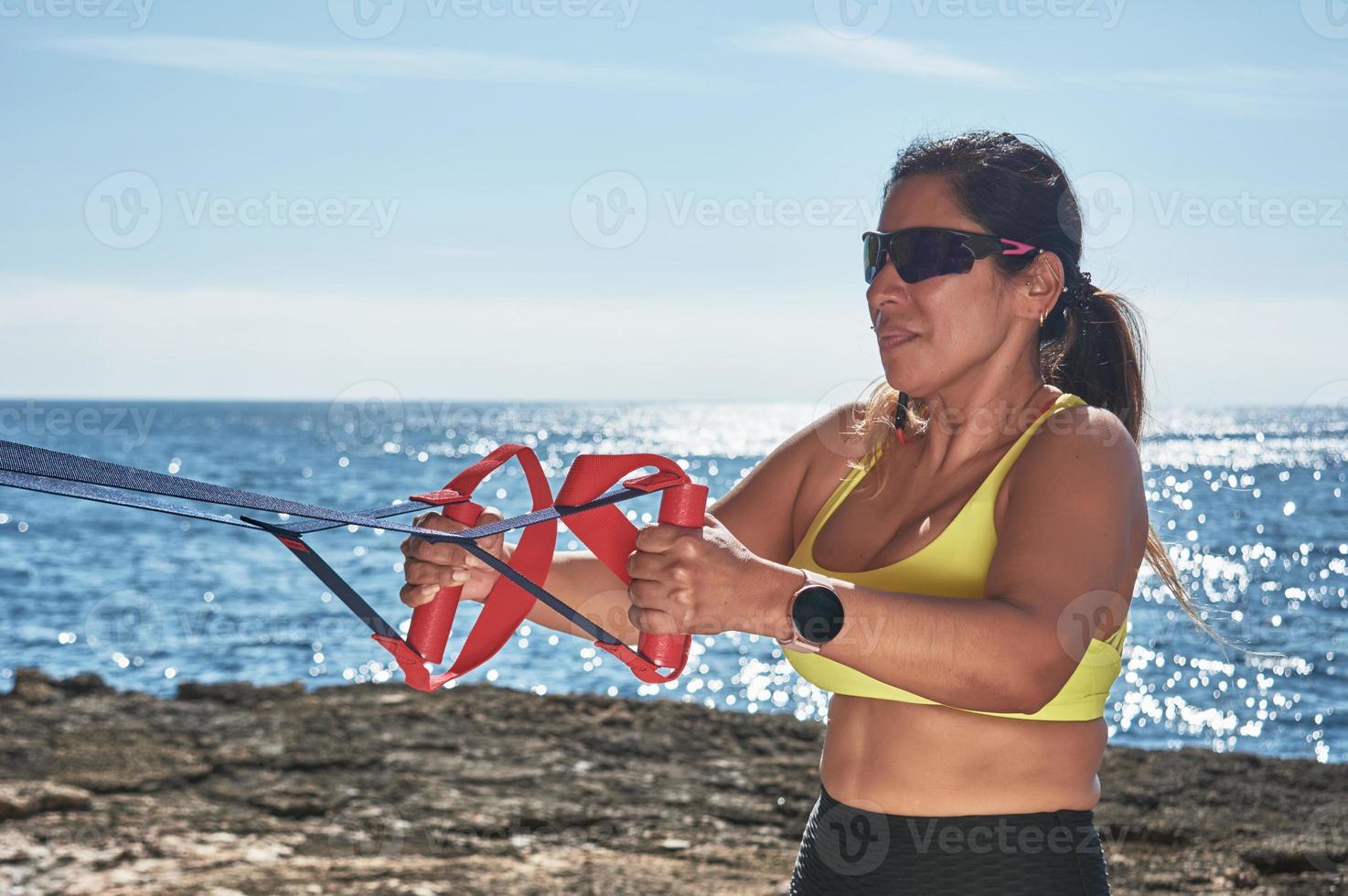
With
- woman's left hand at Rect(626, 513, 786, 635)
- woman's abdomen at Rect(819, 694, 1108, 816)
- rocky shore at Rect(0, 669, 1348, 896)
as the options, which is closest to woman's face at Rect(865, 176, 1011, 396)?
woman's abdomen at Rect(819, 694, 1108, 816)

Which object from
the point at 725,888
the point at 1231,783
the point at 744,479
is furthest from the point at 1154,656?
the point at 744,479

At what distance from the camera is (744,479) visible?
2527 mm

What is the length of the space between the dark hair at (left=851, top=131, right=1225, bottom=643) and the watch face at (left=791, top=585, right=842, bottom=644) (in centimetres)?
84

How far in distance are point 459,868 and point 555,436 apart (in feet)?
308

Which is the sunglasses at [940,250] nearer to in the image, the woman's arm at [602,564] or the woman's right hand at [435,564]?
the woman's arm at [602,564]

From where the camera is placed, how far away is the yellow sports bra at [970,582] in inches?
78.0

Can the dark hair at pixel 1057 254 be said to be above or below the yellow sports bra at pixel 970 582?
above

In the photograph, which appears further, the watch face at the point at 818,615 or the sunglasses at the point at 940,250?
the sunglasses at the point at 940,250

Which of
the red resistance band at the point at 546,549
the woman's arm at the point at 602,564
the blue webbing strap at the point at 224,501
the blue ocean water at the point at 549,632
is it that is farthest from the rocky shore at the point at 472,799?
the blue webbing strap at the point at 224,501

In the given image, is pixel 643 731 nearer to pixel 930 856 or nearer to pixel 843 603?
pixel 930 856

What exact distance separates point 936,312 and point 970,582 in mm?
473

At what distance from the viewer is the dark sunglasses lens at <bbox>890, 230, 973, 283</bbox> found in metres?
2.11

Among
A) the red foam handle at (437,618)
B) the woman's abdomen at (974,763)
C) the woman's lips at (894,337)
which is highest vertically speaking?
the woman's lips at (894,337)

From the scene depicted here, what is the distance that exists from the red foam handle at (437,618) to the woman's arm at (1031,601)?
2.44ft
